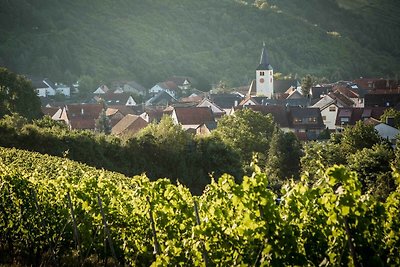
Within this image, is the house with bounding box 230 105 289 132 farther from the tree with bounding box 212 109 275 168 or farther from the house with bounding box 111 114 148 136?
the tree with bounding box 212 109 275 168

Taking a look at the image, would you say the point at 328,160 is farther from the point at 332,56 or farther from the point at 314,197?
the point at 332,56

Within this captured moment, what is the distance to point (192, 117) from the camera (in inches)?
2451

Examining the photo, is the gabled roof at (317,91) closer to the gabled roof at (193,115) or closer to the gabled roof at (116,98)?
the gabled roof at (116,98)

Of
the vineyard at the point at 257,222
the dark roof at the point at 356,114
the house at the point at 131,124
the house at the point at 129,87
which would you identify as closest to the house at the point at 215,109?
the house at the point at 131,124

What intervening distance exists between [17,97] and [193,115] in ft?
72.5

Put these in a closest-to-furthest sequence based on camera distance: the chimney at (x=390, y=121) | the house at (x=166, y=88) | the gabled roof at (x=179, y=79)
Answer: the chimney at (x=390, y=121)
the house at (x=166, y=88)
the gabled roof at (x=179, y=79)

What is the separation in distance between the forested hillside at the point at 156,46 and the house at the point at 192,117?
6659 centimetres

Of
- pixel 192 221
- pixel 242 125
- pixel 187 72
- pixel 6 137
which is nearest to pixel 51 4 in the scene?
pixel 187 72

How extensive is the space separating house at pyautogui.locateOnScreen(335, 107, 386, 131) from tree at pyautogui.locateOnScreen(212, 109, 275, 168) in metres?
17.2

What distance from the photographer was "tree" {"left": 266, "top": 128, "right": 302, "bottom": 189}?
39031mm

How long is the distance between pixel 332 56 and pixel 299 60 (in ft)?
39.9

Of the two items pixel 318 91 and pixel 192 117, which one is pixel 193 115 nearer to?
pixel 192 117

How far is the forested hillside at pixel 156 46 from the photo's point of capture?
135750 millimetres

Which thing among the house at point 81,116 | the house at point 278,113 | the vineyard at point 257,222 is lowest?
the house at point 81,116
